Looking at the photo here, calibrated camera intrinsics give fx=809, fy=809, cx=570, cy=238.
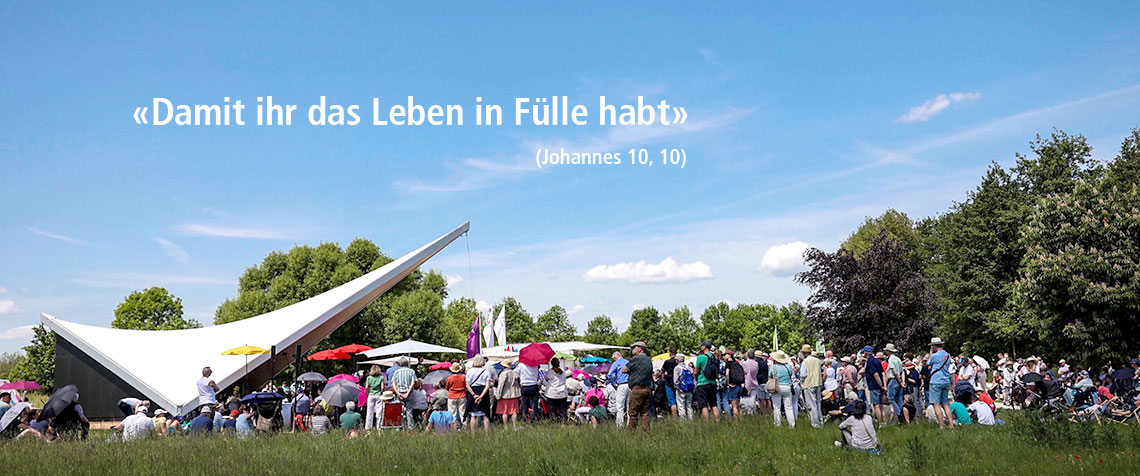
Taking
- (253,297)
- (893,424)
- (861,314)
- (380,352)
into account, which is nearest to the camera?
(893,424)

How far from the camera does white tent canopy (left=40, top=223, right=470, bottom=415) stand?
17.5 meters

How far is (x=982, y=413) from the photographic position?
12773 millimetres

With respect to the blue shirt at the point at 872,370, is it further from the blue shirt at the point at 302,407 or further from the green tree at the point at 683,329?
the green tree at the point at 683,329

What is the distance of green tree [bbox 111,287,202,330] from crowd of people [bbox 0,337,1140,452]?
34354 mm

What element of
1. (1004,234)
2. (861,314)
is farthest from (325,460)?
(1004,234)

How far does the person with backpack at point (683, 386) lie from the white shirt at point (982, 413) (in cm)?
442

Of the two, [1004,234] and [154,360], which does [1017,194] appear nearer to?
[1004,234]

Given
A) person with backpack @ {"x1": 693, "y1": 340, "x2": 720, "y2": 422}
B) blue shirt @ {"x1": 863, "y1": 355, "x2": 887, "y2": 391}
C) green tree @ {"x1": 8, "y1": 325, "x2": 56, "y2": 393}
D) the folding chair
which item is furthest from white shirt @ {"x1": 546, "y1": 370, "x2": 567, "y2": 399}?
green tree @ {"x1": 8, "y1": 325, "x2": 56, "y2": 393}

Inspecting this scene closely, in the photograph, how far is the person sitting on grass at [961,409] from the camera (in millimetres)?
12548

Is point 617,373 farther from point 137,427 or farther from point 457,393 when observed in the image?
point 137,427

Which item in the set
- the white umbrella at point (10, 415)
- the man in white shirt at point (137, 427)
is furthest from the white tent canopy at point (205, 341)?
the man in white shirt at point (137, 427)

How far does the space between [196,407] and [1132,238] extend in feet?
80.5

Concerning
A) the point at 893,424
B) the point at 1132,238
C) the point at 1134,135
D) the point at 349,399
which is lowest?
the point at 893,424

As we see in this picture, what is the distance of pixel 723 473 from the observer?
8.31 meters
